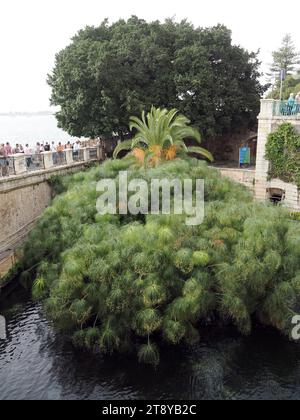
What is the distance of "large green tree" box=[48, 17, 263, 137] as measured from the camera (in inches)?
987

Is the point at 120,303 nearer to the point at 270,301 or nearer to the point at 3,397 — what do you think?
the point at 3,397

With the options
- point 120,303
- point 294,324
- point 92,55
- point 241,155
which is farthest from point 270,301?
point 92,55

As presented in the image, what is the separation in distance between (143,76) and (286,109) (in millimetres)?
9658

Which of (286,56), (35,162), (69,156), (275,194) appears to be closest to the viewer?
(35,162)

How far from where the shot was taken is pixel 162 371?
1140cm

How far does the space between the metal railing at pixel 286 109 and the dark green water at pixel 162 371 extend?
12782 millimetres

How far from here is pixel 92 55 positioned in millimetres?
24938

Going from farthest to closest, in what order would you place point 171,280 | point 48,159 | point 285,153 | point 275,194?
1. point 275,194
2. point 285,153
3. point 48,159
4. point 171,280

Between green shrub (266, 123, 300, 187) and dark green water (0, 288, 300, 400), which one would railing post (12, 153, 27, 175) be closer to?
dark green water (0, 288, 300, 400)

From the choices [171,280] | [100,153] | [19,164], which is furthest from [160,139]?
[171,280]

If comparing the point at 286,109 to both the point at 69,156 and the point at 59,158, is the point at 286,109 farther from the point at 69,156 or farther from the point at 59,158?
the point at 59,158

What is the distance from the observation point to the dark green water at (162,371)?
10625mm

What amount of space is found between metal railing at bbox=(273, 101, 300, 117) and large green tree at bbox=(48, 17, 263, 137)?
586 cm

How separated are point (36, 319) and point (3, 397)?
3909 mm
